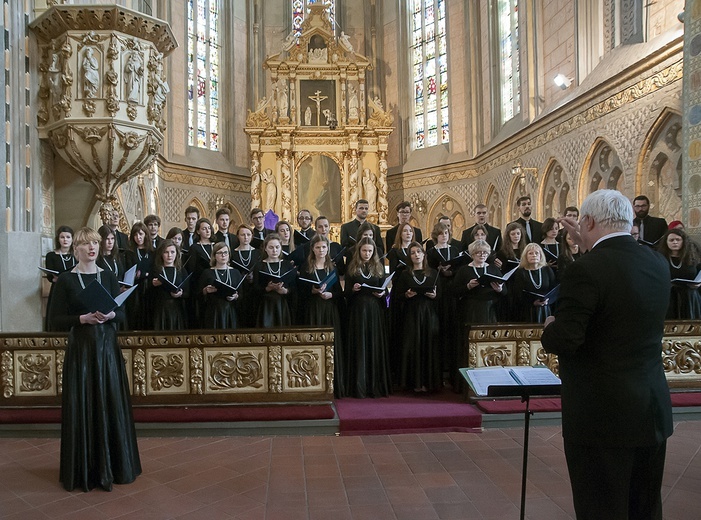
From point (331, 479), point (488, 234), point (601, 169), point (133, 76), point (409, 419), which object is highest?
point (133, 76)

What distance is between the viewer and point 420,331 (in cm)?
634

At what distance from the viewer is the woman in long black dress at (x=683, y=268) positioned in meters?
6.25

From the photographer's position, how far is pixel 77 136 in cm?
734

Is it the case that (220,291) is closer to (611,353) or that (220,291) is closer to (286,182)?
(611,353)

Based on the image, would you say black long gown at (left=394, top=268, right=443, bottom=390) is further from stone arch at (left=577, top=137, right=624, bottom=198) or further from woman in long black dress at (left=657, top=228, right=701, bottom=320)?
stone arch at (left=577, top=137, right=624, bottom=198)

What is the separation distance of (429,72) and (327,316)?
13997mm

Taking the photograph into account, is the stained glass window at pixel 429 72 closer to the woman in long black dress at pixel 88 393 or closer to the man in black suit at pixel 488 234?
the man in black suit at pixel 488 234

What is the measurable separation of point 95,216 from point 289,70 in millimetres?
10591

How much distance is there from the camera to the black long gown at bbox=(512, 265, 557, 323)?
6.01m

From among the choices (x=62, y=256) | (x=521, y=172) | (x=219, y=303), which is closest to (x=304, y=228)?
(x=219, y=303)

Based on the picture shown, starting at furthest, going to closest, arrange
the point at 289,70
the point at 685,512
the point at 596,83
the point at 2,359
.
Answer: the point at 289,70 < the point at 596,83 < the point at 2,359 < the point at 685,512

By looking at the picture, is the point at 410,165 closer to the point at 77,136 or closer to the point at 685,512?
the point at 77,136

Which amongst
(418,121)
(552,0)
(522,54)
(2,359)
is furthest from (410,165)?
(2,359)

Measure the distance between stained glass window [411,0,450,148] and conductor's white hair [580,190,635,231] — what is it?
1606 centimetres
